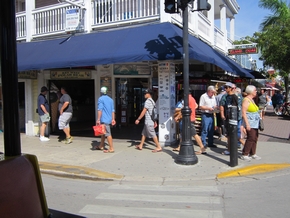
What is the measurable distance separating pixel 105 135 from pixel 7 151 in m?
5.90

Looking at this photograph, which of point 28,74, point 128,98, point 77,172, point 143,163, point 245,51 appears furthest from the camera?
point 245,51

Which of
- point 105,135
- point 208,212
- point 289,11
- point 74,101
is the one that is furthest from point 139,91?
point 289,11

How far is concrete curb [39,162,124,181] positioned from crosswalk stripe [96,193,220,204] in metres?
0.99

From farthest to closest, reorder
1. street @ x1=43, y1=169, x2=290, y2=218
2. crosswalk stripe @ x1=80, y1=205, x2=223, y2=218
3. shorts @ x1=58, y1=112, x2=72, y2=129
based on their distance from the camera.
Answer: shorts @ x1=58, y1=112, x2=72, y2=129, street @ x1=43, y1=169, x2=290, y2=218, crosswalk stripe @ x1=80, y1=205, x2=223, y2=218

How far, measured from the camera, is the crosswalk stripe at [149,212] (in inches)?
169

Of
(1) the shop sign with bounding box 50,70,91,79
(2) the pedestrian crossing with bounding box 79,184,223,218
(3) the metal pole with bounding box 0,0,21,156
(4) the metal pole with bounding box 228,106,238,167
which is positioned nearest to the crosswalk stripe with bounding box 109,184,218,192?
(2) the pedestrian crossing with bounding box 79,184,223,218

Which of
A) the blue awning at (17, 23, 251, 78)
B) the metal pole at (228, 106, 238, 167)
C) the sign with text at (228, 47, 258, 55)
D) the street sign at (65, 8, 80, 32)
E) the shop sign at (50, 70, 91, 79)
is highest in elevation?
the street sign at (65, 8, 80, 32)

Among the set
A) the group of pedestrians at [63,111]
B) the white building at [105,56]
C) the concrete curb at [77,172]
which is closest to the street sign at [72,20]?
the white building at [105,56]

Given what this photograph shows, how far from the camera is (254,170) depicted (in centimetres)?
648

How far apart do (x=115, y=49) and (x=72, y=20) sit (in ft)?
9.63

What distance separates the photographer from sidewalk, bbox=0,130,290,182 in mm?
6387

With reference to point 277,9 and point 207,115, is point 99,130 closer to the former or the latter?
point 207,115

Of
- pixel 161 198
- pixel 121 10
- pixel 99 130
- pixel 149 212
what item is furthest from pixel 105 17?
pixel 149 212

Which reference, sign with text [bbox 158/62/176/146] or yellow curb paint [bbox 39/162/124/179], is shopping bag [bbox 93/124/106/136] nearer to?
yellow curb paint [bbox 39/162/124/179]
